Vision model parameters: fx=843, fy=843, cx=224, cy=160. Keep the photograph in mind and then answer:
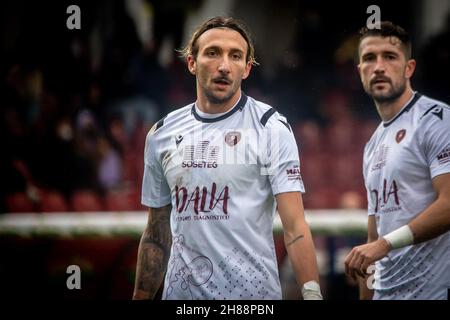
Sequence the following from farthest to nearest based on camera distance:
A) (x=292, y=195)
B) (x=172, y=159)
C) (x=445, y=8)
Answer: (x=445, y=8), (x=172, y=159), (x=292, y=195)

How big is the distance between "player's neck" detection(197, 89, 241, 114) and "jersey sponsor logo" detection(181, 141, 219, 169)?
0.20 meters

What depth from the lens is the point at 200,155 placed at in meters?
4.67

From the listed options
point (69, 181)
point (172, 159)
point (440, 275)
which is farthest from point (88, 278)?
point (440, 275)

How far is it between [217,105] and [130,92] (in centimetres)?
587

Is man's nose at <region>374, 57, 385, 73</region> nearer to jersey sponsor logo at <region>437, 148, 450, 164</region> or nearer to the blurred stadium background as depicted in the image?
jersey sponsor logo at <region>437, 148, 450, 164</region>

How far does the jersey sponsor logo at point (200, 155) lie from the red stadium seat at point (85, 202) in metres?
4.23

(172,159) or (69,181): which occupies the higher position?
(69,181)

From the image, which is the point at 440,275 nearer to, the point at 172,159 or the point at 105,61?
the point at 172,159

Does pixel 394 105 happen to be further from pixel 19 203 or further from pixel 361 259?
pixel 19 203

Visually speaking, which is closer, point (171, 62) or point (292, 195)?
point (292, 195)

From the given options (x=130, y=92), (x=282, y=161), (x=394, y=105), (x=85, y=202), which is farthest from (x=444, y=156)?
(x=130, y=92)

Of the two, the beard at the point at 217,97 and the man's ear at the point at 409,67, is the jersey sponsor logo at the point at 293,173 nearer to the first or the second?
the beard at the point at 217,97

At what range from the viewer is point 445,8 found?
10.4m
